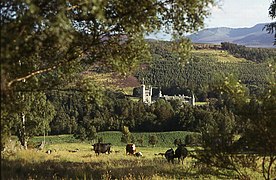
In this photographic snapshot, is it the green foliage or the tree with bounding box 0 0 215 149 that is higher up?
the tree with bounding box 0 0 215 149

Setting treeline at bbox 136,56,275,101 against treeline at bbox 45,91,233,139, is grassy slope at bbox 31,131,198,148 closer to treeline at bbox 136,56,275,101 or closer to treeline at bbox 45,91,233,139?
treeline at bbox 45,91,233,139

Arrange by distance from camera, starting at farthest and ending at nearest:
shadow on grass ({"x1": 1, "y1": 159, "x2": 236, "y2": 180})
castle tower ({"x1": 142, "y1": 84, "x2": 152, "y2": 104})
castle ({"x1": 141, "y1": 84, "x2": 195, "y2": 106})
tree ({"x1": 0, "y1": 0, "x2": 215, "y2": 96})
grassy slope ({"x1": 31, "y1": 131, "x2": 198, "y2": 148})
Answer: castle tower ({"x1": 142, "y1": 84, "x2": 152, "y2": 104}) < castle ({"x1": 141, "y1": 84, "x2": 195, "y2": 106}) < grassy slope ({"x1": 31, "y1": 131, "x2": 198, "y2": 148}) < shadow on grass ({"x1": 1, "y1": 159, "x2": 236, "y2": 180}) < tree ({"x1": 0, "y1": 0, "x2": 215, "y2": 96})

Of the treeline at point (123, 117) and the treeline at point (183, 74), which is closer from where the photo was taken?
the treeline at point (123, 117)

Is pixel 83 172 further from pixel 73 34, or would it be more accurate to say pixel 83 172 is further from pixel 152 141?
pixel 152 141

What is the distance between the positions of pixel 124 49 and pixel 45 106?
1313 inches

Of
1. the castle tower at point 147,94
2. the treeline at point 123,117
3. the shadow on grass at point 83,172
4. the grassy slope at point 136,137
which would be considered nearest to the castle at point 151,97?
the castle tower at point 147,94

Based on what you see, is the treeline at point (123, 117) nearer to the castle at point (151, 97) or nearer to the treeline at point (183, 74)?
the castle at point (151, 97)

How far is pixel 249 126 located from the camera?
945 cm

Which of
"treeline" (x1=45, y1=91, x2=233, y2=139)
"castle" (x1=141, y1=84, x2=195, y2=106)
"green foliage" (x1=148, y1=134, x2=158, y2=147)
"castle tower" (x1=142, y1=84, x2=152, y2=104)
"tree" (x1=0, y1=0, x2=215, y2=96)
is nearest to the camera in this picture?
"tree" (x1=0, y1=0, x2=215, y2=96)

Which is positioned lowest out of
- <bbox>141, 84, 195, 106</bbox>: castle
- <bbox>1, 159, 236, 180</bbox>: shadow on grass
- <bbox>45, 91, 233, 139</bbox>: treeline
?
<bbox>45, 91, 233, 139</bbox>: treeline

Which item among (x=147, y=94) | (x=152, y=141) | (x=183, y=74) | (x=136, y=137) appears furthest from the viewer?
(x=183, y=74)

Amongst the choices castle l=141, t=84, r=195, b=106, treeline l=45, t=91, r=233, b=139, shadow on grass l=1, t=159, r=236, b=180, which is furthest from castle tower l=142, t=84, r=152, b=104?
shadow on grass l=1, t=159, r=236, b=180

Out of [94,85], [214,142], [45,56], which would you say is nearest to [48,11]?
[45,56]

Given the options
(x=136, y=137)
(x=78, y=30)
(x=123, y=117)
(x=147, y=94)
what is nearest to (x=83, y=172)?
(x=78, y=30)
